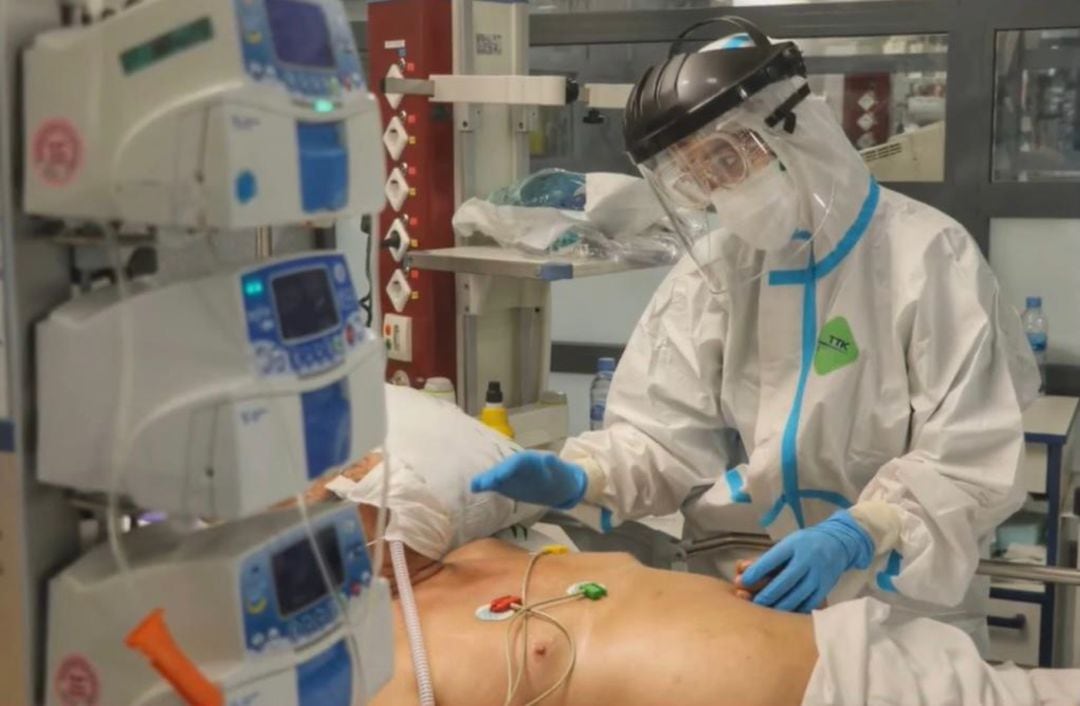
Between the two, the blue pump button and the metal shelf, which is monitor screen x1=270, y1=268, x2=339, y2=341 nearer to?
the blue pump button

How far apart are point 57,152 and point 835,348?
1419 mm

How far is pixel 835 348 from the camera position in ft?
7.09

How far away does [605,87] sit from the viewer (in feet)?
9.36

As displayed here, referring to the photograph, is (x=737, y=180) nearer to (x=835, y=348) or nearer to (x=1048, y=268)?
(x=835, y=348)

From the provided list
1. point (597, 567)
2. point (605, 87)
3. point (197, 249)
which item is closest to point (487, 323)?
point (605, 87)

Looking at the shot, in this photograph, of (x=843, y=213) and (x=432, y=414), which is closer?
(x=843, y=213)

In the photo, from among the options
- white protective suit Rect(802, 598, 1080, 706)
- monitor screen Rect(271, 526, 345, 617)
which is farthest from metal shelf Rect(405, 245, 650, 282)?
monitor screen Rect(271, 526, 345, 617)

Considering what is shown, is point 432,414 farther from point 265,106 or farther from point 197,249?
point 265,106

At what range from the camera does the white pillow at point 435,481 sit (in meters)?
2.19

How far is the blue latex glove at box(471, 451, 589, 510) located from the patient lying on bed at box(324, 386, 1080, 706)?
160 millimetres

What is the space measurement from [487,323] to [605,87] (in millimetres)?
589

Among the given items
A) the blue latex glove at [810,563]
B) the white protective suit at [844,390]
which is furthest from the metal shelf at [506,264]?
the blue latex glove at [810,563]

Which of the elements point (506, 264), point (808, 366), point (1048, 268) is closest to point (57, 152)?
point (808, 366)

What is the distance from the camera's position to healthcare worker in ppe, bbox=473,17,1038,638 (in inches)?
78.6
